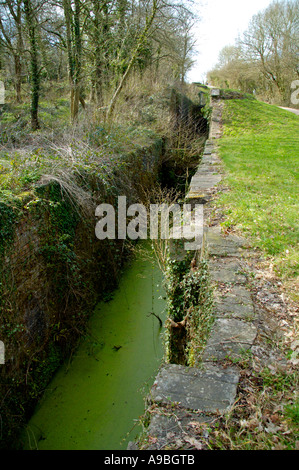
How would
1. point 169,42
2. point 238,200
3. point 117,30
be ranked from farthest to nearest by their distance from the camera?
point 169,42
point 117,30
point 238,200

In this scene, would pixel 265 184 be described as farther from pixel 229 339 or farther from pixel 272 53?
pixel 272 53

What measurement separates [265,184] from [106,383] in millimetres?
4423

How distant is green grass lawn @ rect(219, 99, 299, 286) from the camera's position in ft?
12.4

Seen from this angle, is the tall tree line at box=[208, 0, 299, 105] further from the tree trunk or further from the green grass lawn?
the tree trunk

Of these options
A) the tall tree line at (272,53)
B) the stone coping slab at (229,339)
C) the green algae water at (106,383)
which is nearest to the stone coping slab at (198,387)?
the stone coping slab at (229,339)

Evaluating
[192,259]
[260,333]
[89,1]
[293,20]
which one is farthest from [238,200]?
[293,20]

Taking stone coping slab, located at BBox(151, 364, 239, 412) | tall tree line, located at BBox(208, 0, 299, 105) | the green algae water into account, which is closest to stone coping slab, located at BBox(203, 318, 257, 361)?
stone coping slab, located at BBox(151, 364, 239, 412)

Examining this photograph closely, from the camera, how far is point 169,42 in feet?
35.1

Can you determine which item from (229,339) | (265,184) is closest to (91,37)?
(265,184)

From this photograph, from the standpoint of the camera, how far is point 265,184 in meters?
5.84

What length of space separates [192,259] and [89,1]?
27.2 ft

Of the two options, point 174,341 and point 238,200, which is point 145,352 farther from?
point 238,200

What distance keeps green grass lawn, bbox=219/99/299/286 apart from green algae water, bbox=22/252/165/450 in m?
2.02
